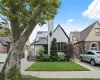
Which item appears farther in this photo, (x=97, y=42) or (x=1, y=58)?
(x=97, y=42)

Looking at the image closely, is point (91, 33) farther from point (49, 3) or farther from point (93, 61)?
point (49, 3)

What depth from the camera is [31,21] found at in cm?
1107

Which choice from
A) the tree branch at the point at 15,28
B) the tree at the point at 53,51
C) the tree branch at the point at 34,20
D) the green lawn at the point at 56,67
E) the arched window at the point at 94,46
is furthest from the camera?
the arched window at the point at 94,46

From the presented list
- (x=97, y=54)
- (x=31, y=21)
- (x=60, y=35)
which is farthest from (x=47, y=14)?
(x=60, y=35)

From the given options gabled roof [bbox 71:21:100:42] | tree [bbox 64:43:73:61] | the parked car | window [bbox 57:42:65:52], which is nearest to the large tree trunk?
the parked car

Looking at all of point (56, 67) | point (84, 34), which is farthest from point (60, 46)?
point (56, 67)

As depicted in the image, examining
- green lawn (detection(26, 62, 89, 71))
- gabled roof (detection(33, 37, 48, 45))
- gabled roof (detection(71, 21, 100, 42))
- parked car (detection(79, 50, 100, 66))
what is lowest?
green lawn (detection(26, 62, 89, 71))

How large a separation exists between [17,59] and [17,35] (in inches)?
52.4

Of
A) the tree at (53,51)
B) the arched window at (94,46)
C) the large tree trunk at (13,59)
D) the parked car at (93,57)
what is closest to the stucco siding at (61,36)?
the tree at (53,51)

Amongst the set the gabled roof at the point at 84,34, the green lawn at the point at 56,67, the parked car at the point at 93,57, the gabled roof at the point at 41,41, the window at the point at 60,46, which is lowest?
the green lawn at the point at 56,67

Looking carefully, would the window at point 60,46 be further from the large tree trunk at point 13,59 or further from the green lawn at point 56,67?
the large tree trunk at point 13,59

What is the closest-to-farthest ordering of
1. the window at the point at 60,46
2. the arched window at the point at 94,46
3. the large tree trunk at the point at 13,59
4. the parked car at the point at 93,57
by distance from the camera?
the large tree trunk at the point at 13,59, the parked car at the point at 93,57, the window at the point at 60,46, the arched window at the point at 94,46

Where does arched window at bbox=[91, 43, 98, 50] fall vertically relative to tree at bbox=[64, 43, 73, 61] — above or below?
above

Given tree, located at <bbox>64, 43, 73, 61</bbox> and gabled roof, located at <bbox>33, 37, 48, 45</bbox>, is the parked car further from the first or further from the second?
gabled roof, located at <bbox>33, 37, 48, 45</bbox>
